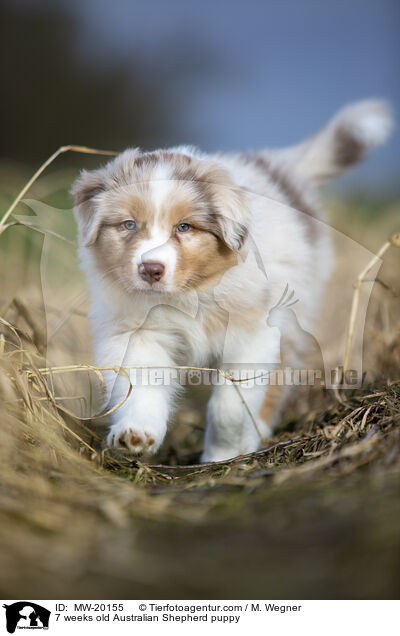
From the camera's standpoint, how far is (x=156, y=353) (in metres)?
2.31

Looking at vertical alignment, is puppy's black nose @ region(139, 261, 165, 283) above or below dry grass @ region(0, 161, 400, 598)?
above

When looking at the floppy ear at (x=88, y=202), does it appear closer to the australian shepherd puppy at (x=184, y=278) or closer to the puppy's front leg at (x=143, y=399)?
the australian shepherd puppy at (x=184, y=278)

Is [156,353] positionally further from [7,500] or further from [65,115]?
[65,115]

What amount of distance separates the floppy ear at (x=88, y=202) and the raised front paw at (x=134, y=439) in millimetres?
719

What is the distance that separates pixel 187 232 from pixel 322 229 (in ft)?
3.88

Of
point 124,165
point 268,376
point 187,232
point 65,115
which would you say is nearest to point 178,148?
point 124,165

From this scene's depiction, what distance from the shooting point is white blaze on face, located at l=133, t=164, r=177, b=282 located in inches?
79.0

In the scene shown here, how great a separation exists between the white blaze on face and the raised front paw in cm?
53

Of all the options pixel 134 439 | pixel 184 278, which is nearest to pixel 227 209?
pixel 184 278
